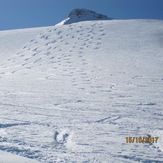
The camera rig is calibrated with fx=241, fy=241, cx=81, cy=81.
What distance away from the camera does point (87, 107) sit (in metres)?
4.14

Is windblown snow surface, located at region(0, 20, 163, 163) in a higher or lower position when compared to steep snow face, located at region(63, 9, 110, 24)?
higher

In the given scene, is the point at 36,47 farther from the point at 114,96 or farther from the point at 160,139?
the point at 160,139

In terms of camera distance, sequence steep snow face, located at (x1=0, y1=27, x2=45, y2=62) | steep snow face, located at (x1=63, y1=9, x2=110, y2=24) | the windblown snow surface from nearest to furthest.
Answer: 1. the windblown snow surface
2. steep snow face, located at (x1=0, y1=27, x2=45, y2=62)
3. steep snow face, located at (x1=63, y1=9, x2=110, y2=24)

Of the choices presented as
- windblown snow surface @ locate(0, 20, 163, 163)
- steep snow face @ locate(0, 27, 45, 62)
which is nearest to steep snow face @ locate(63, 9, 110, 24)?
steep snow face @ locate(0, 27, 45, 62)

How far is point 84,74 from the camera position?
8.13 m

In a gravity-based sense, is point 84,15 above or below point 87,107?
below

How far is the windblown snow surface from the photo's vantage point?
7.59 ft

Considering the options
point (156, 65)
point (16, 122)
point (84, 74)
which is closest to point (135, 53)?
point (156, 65)

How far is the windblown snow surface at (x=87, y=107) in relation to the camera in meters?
2.31
